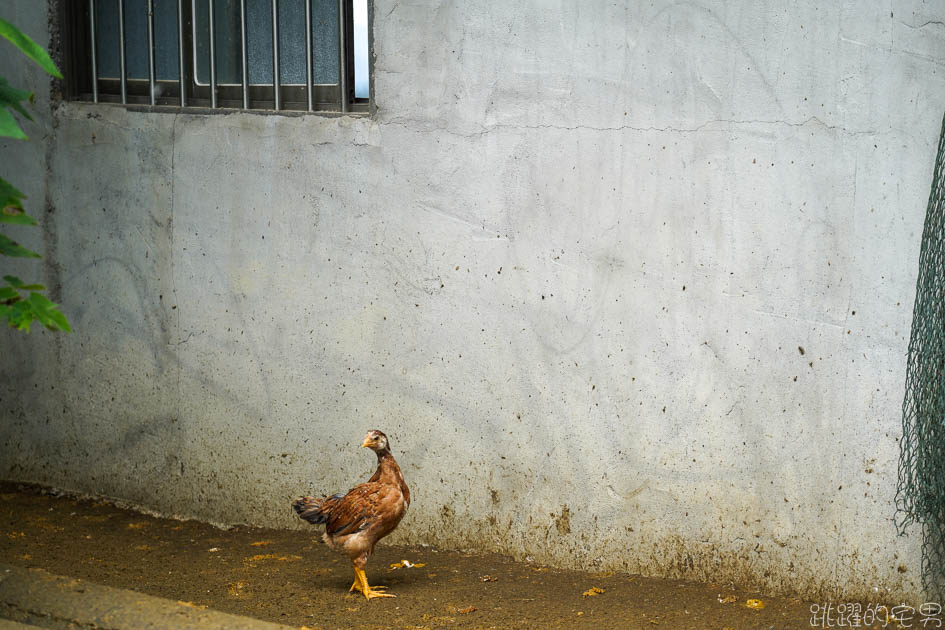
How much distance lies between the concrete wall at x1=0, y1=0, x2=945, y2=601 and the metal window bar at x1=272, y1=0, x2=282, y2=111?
137 mm

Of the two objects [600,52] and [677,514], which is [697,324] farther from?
[600,52]

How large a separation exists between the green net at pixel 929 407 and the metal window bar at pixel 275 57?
2935 mm

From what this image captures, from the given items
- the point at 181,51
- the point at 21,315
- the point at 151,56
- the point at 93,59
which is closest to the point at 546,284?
the point at 21,315

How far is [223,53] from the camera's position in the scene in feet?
17.5

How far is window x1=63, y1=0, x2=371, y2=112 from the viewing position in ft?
16.4

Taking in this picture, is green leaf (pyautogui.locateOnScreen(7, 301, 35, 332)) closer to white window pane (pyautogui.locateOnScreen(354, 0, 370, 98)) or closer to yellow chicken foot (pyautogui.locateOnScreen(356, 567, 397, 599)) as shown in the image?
yellow chicken foot (pyautogui.locateOnScreen(356, 567, 397, 599))

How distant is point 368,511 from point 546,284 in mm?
1205

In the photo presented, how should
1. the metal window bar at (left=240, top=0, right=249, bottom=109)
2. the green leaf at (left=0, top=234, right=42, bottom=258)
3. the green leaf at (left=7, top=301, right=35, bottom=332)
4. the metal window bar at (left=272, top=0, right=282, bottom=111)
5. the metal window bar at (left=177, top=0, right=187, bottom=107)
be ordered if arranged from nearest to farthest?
the green leaf at (left=7, top=301, right=35, bottom=332)
the green leaf at (left=0, top=234, right=42, bottom=258)
the metal window bar at (left=272, top=0, right=282, bottom=111)
the metal window bar at (left=240, top=0, right=249, bottom=109)
the metal window bar at (left=177, top=0, right=187, bottom=107)

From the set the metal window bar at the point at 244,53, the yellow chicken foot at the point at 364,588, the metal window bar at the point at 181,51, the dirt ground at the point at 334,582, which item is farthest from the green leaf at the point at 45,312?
the metal window bar at the point at 181,51

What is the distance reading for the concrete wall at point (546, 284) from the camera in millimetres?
4023

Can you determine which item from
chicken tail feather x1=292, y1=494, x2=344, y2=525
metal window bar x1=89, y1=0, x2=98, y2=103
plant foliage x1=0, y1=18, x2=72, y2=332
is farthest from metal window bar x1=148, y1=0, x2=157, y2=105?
chicken tail feather x1=292, y1=494, x2=344, y2=525

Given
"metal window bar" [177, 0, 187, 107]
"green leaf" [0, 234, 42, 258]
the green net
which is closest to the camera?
"green leaf" [0, 234, 42, 258]

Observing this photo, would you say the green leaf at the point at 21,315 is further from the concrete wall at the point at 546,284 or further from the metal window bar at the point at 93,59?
the metal window bar at the point at 93,59

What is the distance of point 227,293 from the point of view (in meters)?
5.30
